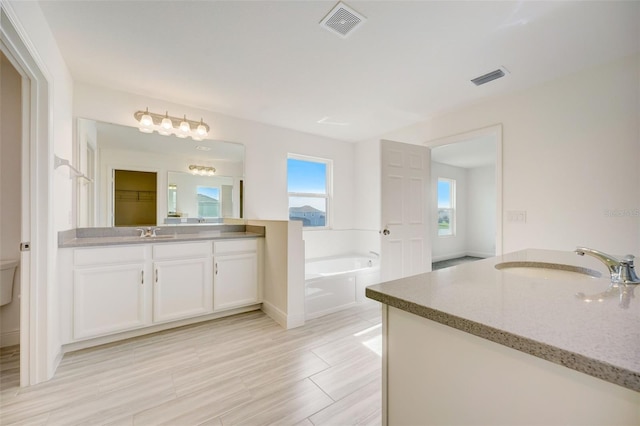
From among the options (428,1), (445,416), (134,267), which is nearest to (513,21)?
(428,1)

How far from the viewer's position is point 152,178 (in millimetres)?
2975

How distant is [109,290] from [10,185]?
1233mm

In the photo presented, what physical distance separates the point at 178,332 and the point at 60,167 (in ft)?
5.45

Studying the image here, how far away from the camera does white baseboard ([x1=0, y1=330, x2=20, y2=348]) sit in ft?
7.20

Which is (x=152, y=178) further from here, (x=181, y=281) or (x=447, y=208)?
(x=447, y=208)

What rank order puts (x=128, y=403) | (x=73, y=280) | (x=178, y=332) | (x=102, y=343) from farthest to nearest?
(x=178, y=332), (x=102, y=343), (x=73, y=280), (x=128, y=403)

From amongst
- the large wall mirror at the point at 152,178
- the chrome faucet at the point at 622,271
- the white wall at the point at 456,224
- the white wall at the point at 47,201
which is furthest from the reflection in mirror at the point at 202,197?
the white wall at the point at 456,224

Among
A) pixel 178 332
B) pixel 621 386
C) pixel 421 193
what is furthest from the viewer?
pixel 421 193

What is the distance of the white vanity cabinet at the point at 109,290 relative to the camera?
6.86 feet

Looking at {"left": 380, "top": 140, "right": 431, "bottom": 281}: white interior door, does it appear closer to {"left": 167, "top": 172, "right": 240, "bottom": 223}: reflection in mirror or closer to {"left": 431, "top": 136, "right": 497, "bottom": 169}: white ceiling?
{"left": 431, "top": 136, "right": 497, "bottom": 169}: white ceiling

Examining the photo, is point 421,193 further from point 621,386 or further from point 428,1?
point 621,386

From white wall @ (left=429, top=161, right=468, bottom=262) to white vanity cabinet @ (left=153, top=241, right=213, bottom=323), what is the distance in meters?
5.01

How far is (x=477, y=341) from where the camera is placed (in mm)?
643

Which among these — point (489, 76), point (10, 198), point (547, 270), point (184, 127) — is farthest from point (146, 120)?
point (547, 270)
